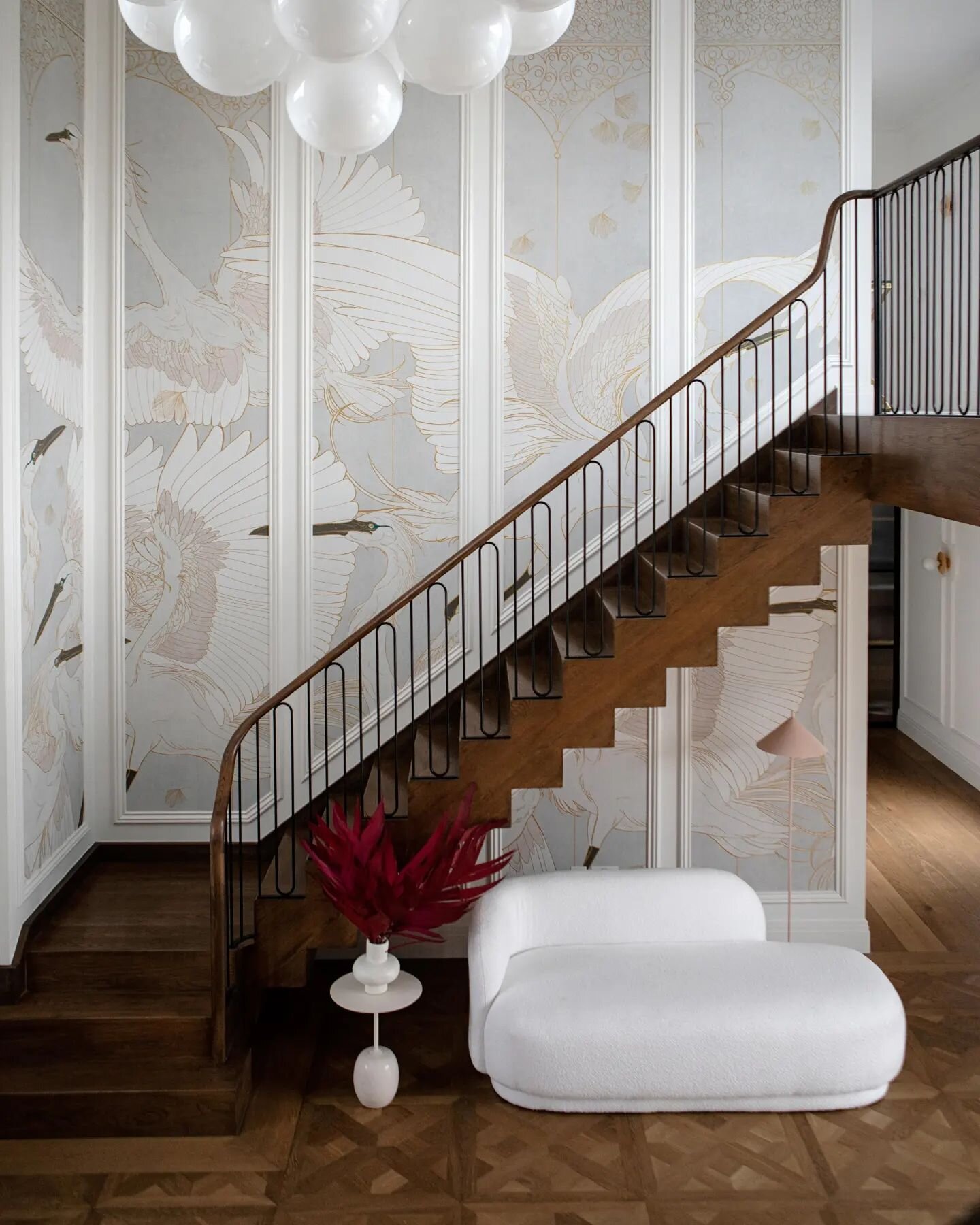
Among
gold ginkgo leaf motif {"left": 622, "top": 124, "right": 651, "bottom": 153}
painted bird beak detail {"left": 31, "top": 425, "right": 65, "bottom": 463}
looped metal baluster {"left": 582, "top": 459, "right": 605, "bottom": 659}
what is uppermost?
gold ginkgo leaf motif {"left": 622, "top": 124, "right": 651, "bottom": 153}

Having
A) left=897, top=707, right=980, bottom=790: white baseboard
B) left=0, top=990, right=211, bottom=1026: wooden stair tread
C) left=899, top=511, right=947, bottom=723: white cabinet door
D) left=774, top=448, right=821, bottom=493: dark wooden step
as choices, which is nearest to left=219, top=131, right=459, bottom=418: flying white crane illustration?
left=774, top=448, right=821, bottom=493: dark wooden step

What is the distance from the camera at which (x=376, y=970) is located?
13.7 feet

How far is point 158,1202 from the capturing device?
3582 mm

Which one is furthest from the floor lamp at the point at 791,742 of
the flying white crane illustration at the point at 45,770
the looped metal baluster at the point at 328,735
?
the flying white crane illustration at the point at 45,770

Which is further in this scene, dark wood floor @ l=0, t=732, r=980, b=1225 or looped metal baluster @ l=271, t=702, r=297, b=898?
looped metal baluster @ l=271, t=702, r=297, b=898

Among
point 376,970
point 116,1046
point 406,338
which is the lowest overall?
point 116,1046

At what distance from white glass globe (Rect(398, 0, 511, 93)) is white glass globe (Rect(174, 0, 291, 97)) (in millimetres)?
294

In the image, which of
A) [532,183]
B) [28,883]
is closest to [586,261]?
[532,183]

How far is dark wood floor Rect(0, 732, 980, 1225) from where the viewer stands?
11.5 feet

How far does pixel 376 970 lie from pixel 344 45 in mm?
3234

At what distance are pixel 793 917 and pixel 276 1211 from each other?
10.1 ft

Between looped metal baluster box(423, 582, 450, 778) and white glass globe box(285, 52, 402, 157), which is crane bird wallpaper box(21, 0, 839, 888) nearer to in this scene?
looped metal baluster box(423, 582, 450, 778)

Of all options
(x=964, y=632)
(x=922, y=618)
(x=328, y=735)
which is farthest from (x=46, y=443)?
(x=922, y=618)

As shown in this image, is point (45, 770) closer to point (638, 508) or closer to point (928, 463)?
point (638, 508)
